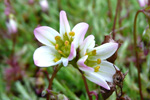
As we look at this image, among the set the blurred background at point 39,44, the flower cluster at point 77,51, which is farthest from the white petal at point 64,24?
the blurred background at point 39,44

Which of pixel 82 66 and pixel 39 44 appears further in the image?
pixel 39 44

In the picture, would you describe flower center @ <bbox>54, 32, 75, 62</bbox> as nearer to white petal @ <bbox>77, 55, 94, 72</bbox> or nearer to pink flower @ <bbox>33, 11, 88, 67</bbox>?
pink flower @ <bbox>33, 11, 88, 67</bbox>

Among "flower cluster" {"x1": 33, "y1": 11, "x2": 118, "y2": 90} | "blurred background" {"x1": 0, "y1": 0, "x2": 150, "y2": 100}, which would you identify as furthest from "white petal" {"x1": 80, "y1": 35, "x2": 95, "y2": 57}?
"blurred background" {"x1": 0, "y1": 0, "x2": 150, "y2": 100}

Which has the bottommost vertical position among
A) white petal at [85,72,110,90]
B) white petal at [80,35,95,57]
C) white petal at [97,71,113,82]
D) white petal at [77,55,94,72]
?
white petal at [97,71,113,82]

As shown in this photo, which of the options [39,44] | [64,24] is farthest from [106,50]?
[39,44]

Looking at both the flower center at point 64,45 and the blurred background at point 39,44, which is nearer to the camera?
the flower center at point 64,45

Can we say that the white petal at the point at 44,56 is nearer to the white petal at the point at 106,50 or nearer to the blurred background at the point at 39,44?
the white petal at the point at 106,50

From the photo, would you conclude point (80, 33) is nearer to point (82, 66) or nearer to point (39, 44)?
point (82, 66)
